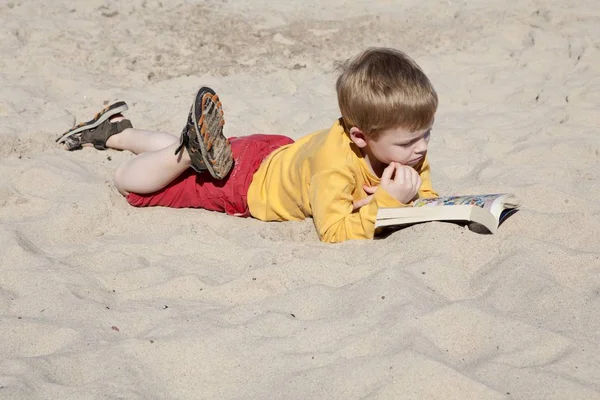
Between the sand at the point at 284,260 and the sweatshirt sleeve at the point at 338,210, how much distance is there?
9 cm

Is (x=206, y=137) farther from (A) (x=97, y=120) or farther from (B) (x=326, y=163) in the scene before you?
(A) (x=97, y=120)

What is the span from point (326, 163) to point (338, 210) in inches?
8.4

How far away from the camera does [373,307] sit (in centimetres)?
260

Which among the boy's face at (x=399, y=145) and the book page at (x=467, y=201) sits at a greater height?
the boy's face at (x=399, y=145)

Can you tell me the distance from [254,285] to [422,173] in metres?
1.11

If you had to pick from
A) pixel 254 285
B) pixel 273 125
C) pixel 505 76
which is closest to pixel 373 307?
pixel 254 285

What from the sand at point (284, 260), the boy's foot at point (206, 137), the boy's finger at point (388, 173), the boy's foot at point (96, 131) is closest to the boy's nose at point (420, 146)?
the boy's finger at point (388, 173)

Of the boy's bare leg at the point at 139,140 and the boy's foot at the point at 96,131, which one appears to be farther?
the boy's foot at the point at 96,131

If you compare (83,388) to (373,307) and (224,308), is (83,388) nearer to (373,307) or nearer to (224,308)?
(224,308)

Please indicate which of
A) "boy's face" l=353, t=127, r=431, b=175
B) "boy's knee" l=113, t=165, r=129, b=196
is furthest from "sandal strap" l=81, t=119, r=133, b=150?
"boy's face" l=353, t=127, r=431, b=175

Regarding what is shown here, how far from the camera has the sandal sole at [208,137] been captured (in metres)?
3.39

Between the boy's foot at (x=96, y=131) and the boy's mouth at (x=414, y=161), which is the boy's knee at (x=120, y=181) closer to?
the boy's foot at (x=96, y=131)

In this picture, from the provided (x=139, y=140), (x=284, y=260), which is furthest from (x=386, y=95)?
(x=139, y=140)

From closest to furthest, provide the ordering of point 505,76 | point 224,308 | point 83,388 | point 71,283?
point 83,388
point 224,308
point 71,283
point 505,76
